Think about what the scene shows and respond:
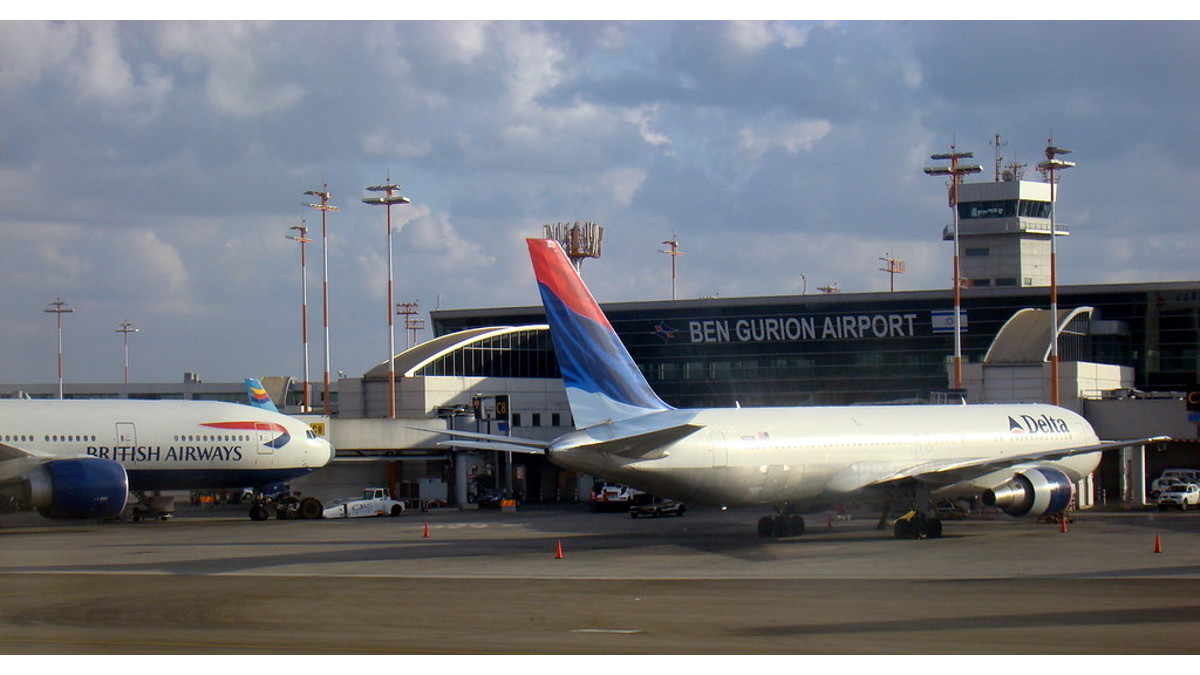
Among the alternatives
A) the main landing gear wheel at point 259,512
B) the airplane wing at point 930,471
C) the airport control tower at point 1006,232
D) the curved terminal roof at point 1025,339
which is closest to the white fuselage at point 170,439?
the main landing gear wheel at point 259,512

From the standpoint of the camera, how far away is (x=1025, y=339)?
64688 mm

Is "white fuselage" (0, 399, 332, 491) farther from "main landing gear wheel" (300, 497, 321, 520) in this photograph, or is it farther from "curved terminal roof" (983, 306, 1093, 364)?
"curved terminal roof" (983, 306, 1093, 364)

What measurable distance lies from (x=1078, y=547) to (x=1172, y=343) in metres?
42.3

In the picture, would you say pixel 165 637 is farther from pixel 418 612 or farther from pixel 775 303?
pixel 775 303

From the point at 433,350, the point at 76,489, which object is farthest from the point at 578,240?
the point at 76,489

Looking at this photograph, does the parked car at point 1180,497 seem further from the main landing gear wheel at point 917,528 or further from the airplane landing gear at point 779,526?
the airplane landing gear at point 779,526

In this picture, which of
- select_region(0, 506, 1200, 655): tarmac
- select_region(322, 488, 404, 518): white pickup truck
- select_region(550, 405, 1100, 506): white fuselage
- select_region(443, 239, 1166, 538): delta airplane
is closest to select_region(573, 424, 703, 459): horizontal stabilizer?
select_region(443, 239, 1166, 538): delta airplane

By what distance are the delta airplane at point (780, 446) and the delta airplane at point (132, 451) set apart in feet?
46.7

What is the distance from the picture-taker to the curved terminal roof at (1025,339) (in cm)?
6306

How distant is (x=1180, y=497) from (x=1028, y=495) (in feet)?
54.5

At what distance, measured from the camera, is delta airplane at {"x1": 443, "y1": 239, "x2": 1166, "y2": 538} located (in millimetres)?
31844

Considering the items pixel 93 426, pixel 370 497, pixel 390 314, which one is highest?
pixel 390 314

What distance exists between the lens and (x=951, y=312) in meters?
75.5

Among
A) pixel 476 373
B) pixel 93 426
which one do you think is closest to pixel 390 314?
pixel 476 373
